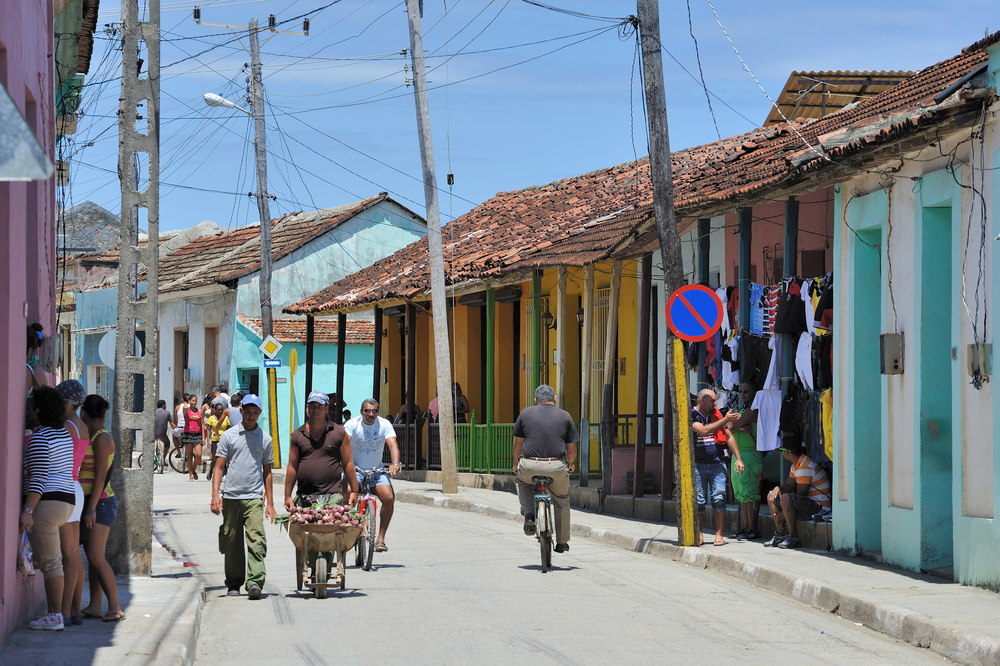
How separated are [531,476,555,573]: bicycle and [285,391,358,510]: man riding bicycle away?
79.9 inches

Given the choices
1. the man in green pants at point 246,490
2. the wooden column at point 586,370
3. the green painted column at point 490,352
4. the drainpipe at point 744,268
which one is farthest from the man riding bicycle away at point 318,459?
the green painted column at point 490,352

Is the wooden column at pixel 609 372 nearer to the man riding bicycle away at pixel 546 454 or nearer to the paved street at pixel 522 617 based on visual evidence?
the paved street at pixel 522 617

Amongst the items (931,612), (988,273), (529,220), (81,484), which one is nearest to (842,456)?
(988,273)

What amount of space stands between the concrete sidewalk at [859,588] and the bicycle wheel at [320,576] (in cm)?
388

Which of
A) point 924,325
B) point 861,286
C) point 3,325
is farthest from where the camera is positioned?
point 861,286

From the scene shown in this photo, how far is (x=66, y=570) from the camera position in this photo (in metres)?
9.12

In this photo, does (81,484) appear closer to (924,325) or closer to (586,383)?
(924,325)

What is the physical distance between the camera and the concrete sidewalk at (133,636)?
8016 mm

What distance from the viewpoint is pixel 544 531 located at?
1291 centimetres

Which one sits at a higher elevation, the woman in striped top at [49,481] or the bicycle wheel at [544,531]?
the woman in striped top at [49,481]

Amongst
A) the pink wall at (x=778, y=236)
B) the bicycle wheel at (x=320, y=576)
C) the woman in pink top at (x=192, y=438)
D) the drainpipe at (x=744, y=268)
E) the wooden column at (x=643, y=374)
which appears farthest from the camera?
the woman in pink top at (x=192, y=438)

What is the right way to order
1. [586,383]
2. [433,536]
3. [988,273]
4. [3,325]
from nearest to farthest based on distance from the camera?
1. [3,325]
2. [988,273]
3. [433,536]
4. [586,383]

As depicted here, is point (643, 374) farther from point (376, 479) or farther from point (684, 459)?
point (376, 479)

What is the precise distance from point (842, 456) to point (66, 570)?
8.04 meters
